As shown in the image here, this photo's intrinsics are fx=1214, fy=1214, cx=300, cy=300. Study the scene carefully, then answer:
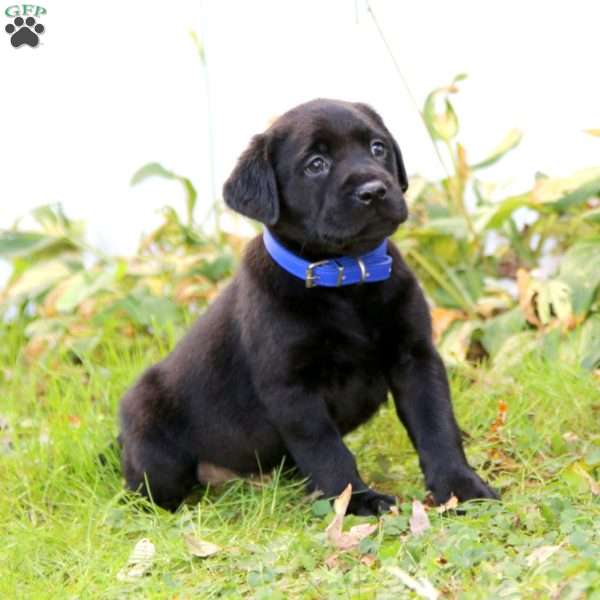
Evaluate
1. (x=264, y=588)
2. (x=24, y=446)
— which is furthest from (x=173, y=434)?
(x=264, y=588)

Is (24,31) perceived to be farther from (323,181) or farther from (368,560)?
(368,560)

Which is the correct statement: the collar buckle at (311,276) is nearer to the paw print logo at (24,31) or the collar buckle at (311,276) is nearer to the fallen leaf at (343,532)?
the fallen leaf at (343,532)

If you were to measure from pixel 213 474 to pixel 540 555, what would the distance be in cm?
133

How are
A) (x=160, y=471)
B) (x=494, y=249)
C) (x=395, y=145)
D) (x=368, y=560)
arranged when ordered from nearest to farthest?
(x=368, y=560) < (x=395, y=145) < (x=160, y=471) < (x=494, y=249)

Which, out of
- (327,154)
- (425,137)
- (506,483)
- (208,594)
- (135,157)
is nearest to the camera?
(208,594)

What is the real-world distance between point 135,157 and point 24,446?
2148 mm

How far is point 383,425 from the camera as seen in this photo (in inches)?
161

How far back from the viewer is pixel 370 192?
311 cm

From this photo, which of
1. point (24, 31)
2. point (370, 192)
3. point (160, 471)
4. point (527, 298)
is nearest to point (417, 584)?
point (370, 192)

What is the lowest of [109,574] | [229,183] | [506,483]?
[506,483]

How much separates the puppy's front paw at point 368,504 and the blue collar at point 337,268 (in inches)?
22.7

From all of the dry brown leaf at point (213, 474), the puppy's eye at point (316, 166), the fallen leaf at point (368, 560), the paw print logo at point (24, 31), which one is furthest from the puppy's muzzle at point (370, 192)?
the paw print logo at point (24, 31)

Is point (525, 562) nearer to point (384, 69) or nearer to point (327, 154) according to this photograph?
point (327, 154)

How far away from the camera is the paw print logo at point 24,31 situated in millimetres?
5820
